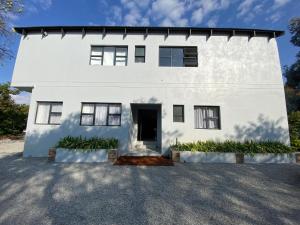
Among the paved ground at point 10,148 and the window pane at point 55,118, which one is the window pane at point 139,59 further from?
the paved ground at point 10,148

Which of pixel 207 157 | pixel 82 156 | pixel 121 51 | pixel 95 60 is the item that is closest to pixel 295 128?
pixel 207 157

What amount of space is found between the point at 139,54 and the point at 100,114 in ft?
15.0

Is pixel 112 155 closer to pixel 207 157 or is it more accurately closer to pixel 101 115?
pixel 101 115

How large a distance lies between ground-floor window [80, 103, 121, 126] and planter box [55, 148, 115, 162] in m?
2.08

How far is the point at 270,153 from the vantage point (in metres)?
8.18

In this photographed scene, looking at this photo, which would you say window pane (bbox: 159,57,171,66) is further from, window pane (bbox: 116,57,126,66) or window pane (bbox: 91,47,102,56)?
window pane (bbox: 91,47,102,56)

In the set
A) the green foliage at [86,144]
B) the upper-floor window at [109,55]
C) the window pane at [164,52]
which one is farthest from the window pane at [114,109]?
the window pane at [164,52]

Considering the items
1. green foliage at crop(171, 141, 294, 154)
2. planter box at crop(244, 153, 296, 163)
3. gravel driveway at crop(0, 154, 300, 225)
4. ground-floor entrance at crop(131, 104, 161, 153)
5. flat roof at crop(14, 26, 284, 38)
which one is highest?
flat roof at crop(14, 26, 284, 38)

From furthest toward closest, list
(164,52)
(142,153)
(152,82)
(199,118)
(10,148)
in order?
(10,148) < (164,52) < (152,82) < (199,118) < (142,153)

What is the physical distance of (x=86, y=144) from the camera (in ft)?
28.2

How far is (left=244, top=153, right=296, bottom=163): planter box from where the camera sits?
26.5ft

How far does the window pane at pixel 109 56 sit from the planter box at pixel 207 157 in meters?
7.16

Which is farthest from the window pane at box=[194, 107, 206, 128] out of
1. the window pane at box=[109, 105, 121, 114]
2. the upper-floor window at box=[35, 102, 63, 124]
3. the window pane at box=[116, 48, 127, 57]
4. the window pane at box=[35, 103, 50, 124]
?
the window pane at box=[35, 103, 50, 124]

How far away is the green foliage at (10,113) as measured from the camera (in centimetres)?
1656
